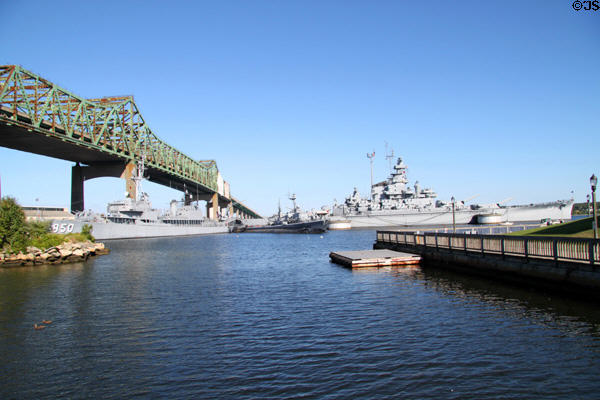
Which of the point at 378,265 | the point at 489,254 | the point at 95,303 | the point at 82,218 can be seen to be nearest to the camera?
the point at 95,303

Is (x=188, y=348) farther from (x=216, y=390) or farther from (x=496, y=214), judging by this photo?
(x=496, y=214)

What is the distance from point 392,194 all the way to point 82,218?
77.9 meters

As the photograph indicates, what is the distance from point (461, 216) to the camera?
110750mm

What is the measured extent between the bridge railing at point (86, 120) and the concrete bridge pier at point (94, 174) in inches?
120

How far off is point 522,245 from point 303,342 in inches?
558

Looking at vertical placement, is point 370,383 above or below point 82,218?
below

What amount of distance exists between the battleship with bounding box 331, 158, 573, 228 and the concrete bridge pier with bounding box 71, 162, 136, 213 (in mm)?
57669

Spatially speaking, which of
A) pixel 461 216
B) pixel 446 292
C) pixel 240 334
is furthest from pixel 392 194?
pixel 240 334

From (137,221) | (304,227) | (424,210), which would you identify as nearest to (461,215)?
(424,210)

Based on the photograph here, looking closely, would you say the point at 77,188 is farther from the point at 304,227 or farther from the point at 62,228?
the point at 304,227

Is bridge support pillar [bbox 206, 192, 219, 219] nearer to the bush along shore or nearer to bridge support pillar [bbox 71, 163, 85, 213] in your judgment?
bridge support pillar [bbox 71, 163, 85, 213]

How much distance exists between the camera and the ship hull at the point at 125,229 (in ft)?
214

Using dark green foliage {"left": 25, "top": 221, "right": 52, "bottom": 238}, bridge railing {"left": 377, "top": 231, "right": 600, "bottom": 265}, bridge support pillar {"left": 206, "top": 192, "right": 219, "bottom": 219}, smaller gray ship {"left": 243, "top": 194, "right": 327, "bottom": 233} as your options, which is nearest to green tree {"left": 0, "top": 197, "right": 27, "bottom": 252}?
dark green foliage {"left": 25, "top": 221, "right": 52, "bottom": 238}

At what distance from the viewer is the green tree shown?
3638cm
